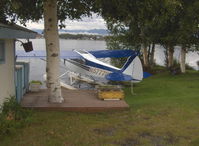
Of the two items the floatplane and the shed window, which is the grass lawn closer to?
the shed window

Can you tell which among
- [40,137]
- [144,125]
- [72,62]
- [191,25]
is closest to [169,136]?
[144,125]

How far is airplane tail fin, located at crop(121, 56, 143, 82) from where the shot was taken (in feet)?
50.0

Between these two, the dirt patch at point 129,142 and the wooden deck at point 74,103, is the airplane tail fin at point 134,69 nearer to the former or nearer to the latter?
the wooden deck at point 74,103

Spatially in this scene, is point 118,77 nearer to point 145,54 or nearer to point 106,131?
point 106,131

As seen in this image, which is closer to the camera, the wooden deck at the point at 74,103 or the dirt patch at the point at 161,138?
the dirt patch at the point at 161,138

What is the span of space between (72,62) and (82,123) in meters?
9.38

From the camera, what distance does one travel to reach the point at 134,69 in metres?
15.3

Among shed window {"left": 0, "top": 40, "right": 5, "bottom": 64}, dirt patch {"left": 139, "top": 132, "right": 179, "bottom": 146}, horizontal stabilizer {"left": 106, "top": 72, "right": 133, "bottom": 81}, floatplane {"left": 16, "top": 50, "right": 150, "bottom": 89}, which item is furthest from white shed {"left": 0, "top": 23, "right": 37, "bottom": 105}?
horizontal stabilizer {"left": 106, "top": 72, "right": 133, "bottom": 81}

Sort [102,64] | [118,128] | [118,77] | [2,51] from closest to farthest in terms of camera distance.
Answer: [118,128]
[2,51]
[118,77]
[102,64]

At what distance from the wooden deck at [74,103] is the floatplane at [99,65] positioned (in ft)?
13.8

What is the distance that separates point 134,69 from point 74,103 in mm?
6051

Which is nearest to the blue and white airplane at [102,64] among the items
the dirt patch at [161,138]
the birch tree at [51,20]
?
the birch tree at [51,20]

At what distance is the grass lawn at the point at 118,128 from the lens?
6.50 meters

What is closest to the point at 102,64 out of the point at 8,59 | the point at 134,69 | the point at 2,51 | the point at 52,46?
the point at 134,69
